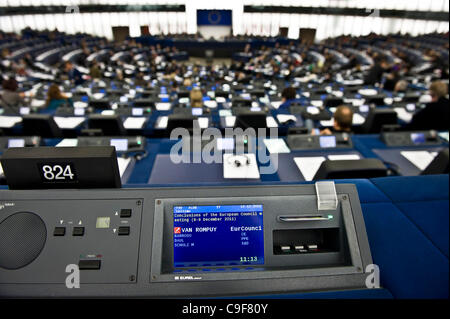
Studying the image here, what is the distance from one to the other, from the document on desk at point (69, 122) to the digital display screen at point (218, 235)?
3130 millimetres

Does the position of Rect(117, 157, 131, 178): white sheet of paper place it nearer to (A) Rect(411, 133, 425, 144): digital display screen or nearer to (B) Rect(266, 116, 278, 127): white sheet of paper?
(B) Rect(266, 116, 278, 127): white sheet of paper

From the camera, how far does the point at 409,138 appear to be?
2246 millimetres

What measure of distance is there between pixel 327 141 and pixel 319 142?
7 centimetres

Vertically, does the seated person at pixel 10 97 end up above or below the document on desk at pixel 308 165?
below

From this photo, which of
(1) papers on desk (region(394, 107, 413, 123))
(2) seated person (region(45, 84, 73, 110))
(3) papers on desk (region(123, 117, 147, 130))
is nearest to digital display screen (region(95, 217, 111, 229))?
(3) papers on desk (region(123, 117, 147, 130))

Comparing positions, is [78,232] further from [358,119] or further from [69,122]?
[358,119]

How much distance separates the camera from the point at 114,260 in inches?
28.9

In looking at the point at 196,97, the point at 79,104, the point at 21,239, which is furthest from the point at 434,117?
the point at 79,104

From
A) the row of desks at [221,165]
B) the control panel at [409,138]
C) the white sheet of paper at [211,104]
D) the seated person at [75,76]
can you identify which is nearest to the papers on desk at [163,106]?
the white sheet of paper at [211,104]

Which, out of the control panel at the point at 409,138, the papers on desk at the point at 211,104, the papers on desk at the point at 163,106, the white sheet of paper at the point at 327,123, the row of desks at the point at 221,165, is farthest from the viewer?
the papers on desk at the point at 211,104

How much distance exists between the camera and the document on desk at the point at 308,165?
1.71m

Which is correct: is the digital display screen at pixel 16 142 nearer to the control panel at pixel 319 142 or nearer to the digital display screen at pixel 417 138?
the control panel at pixel 319 142

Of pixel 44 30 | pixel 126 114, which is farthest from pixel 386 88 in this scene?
pixel 44 30
